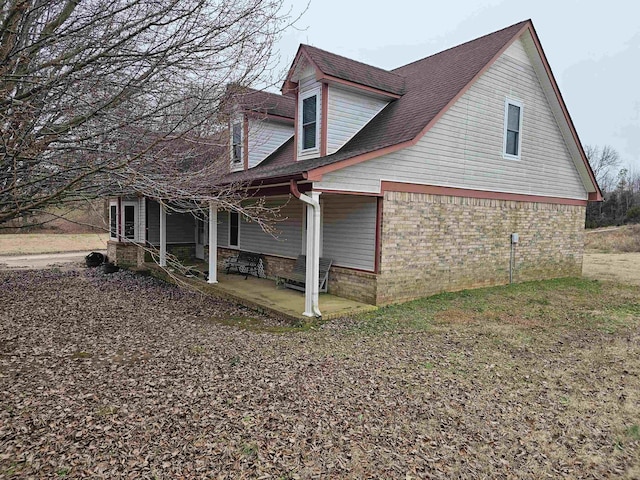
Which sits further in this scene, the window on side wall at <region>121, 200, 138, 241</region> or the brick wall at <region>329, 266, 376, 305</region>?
the window on side wall at <region>121, 200, 138, 241</region>

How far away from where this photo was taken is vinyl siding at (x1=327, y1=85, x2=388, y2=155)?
10352 mm

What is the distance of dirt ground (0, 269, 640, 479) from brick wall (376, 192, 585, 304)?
4.83 ft

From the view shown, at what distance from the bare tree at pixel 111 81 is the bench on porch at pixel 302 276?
17.9ft

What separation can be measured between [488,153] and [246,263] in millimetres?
7795

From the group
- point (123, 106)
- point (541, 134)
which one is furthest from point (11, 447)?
point (541, 134)

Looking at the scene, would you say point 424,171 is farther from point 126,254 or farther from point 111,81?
point 126,254

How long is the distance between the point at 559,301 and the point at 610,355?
438cm

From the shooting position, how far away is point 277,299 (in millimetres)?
9836

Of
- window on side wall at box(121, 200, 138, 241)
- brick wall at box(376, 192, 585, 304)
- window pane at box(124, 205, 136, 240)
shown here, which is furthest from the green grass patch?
window pane at box(124, 205, 136, 240)

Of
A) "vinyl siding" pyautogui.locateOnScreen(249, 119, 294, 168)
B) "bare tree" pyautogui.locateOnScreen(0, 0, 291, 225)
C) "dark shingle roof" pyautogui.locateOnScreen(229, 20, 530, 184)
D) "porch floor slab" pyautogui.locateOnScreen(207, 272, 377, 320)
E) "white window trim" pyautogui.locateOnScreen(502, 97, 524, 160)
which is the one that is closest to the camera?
"bare tree" pyautogui.locateOnScreen(0, 0, 291, 225)

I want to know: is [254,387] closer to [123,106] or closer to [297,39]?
[123,106]

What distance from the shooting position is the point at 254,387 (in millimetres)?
4977

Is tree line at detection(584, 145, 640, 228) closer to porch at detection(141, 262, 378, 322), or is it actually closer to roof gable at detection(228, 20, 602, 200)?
roof gable at detection(228, 20, 602, 200)

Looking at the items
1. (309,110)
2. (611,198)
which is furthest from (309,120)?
(611,198)
